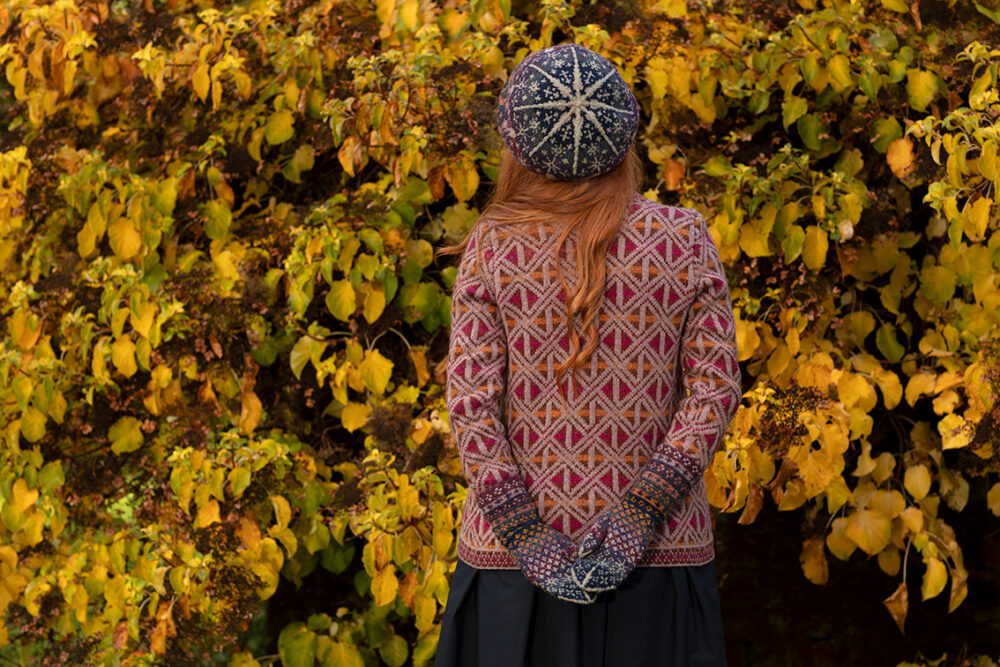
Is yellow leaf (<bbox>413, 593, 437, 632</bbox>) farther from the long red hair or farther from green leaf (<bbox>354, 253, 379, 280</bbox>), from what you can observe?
the long red hair

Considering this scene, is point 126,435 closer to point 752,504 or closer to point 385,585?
point 385,585

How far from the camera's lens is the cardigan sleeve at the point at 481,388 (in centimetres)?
184

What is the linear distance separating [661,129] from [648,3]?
0.33 metres

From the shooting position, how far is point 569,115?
1.80 m

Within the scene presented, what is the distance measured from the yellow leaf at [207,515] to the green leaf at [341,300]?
567mm

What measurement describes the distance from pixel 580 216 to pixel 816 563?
1.61m

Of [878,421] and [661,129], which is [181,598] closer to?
[661,129]

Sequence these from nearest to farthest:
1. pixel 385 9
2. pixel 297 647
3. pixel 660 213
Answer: pixel 660 213 < pixel 385 9 < pixel 297 647

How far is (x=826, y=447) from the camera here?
274 cm

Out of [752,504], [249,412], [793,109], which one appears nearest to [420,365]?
[249,412]

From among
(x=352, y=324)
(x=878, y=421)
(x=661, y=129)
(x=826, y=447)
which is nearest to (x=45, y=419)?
(x=352, y=324)

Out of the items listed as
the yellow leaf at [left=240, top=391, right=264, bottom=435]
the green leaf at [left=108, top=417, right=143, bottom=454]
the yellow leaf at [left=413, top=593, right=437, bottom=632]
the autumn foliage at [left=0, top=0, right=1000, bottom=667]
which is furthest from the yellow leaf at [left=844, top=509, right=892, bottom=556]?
the green leaf at [left=108, top=417, right=143, bottom=454]

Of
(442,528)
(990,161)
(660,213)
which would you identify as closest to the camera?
(660,213)

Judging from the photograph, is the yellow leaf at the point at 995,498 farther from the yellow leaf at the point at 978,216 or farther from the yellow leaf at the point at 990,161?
the yellow leaf at the point at 990,161
